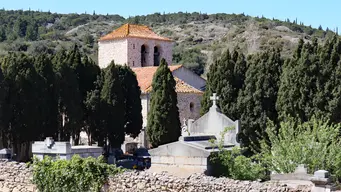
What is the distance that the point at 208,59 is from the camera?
74.5 m

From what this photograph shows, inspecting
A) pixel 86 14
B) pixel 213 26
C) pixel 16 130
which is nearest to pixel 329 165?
pixel 16 130

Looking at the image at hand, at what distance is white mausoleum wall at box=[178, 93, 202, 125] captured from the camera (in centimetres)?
3978

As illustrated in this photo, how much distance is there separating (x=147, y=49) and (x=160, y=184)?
112 feet

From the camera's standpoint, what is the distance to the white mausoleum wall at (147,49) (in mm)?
47062

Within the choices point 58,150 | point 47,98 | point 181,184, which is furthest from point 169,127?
point 181,184

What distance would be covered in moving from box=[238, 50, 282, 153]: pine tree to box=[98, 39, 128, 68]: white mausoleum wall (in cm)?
1846

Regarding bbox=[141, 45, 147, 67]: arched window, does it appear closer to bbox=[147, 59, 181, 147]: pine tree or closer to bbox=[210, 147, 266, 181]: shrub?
bbox=[147, 59, 181, 147]: pine tree

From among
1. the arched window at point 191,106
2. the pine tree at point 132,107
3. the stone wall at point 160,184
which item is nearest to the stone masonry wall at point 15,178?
the stone wall at point 160,184

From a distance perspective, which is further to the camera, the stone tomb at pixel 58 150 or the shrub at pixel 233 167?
the stone tomb at pixel 58 150

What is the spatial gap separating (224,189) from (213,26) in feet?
301

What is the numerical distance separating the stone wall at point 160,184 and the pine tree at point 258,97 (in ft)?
41.6

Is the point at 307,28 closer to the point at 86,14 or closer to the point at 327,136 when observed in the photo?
the point at 86,14

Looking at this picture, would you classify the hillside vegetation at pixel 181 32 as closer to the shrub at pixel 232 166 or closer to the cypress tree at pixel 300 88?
the cypress tree at pixel 300 88

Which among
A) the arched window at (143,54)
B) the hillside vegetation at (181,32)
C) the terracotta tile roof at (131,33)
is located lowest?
the arched window at (143,54)
